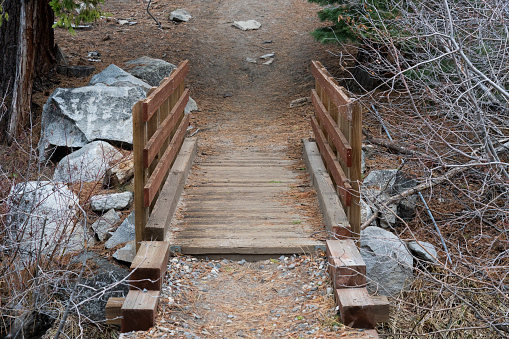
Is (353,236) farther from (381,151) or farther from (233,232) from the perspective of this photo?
(381,151)

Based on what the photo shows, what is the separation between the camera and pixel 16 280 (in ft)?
17.8

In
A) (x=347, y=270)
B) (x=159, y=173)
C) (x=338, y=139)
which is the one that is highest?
(x=338, y=139)

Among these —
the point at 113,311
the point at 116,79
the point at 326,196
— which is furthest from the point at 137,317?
the point at 116,79

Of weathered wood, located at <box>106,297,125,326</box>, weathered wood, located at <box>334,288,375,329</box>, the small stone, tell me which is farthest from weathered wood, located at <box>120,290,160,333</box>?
the small stone

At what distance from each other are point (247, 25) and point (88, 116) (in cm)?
932

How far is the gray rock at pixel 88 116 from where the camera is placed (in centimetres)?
994

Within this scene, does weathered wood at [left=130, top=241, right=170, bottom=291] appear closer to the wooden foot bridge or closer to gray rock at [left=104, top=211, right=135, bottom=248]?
the wooden foot bridge

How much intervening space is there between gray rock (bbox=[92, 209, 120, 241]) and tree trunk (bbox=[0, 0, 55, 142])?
3421mm

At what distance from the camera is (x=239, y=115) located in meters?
12.3

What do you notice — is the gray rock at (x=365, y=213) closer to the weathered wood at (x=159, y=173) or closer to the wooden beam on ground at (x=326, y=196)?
the wooden beam on ground at (x=326, y=196)

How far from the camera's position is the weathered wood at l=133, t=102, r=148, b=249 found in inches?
210

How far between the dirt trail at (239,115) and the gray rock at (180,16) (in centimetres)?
26

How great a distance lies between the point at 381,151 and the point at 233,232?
→ 4362 millimetres

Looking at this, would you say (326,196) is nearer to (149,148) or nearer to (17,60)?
(149,148)
